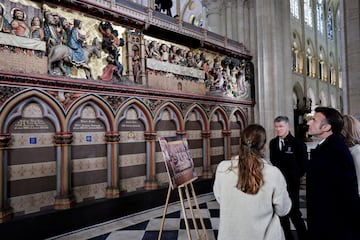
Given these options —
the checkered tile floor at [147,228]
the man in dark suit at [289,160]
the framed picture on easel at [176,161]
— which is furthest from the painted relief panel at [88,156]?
the man in dark suit at [289,160]

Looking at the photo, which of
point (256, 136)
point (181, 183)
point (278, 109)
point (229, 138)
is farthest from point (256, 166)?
point (278, 109)

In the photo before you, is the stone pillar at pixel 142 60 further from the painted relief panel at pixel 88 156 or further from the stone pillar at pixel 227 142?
the stone pillar at pixel 227 142

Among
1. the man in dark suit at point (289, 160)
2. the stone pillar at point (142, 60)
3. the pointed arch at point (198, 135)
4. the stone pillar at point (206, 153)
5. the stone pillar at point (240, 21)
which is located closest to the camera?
the man in dark suit at point (289, 160)

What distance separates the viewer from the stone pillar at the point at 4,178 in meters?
4.50

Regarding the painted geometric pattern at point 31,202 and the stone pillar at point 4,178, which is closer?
the stone pillar at point 4,178

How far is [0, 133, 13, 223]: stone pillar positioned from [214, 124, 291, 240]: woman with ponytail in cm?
395

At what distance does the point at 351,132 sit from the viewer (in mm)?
2697

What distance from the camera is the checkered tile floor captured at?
4.84 metres

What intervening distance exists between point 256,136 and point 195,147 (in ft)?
20.6

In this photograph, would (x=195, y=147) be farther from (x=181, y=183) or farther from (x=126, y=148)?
(x=181, y=183)

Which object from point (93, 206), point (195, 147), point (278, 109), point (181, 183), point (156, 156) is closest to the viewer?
point (181, 183)

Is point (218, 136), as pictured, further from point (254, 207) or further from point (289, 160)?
point (254, 207)

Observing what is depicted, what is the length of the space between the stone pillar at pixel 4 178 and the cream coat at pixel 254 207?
12.9ft

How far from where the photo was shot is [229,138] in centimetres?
931
